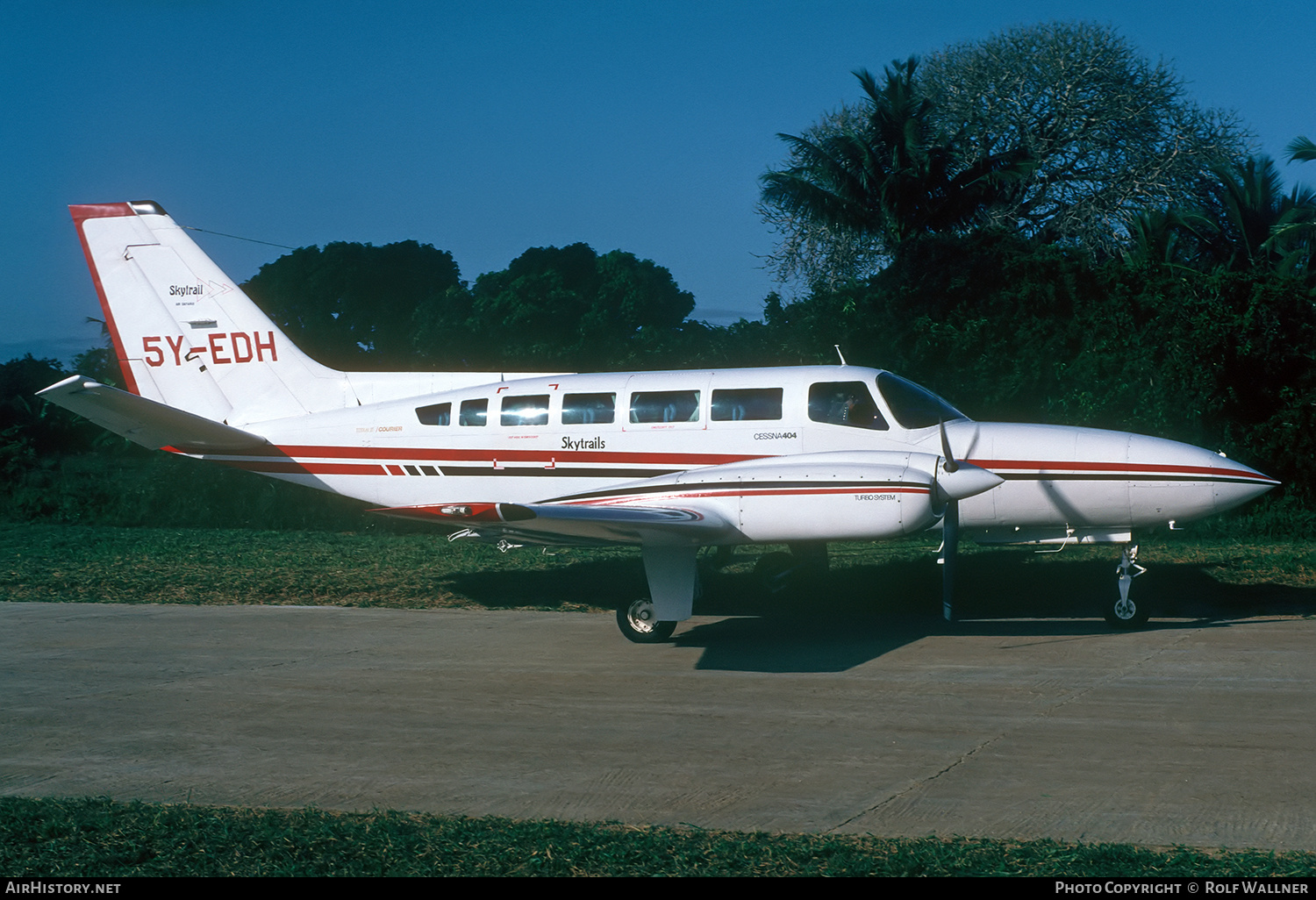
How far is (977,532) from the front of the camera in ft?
36.4

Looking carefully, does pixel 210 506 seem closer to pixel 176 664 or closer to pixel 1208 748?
pixel 176 664

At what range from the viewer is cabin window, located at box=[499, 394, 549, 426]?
11914 mm

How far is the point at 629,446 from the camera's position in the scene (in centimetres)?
1151

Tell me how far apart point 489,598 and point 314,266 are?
45.2m

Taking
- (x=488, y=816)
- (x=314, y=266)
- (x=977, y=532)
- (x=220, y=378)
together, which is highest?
(x=314, y=266)

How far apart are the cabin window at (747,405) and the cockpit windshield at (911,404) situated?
1.06 metres

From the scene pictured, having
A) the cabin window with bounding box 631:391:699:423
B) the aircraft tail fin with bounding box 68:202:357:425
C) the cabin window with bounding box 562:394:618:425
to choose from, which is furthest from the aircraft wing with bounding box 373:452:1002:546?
the aircraft tail fin with bounding box 68:202:357:425

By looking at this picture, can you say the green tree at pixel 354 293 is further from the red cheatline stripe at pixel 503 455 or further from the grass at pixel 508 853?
the grass at pixel 508 853

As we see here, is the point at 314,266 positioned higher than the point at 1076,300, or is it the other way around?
the point at 314,266

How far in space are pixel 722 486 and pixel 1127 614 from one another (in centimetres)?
423

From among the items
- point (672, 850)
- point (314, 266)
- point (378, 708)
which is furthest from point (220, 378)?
point (314, 266)

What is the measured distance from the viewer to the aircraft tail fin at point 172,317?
13609 millimetres

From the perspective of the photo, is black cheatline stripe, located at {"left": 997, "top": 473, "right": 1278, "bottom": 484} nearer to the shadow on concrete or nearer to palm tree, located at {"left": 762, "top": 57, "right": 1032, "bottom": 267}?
the shadow on concrete
